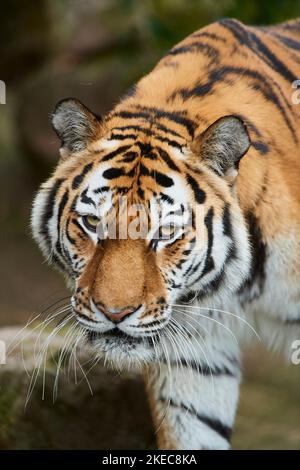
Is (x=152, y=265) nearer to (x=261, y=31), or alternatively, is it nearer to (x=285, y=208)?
(x=285, y=208)

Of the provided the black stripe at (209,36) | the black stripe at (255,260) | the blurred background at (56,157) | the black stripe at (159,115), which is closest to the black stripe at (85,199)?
the black stripe at (159,115)

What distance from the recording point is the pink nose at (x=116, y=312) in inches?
97.3

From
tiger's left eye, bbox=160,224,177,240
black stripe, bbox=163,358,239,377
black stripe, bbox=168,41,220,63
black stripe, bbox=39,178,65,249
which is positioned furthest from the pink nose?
black stripe, bbox=168,41,220,63

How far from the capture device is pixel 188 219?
8.63ft

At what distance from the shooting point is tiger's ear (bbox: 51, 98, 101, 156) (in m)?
2.71

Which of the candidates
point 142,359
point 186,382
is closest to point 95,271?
point 142,359

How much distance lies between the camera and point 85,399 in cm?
369

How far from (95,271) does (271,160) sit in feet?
2.32

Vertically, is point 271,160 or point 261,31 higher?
point 261,31

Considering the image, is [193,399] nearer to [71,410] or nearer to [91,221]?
[71,410]

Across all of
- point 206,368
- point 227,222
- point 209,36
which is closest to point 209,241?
point 227,222

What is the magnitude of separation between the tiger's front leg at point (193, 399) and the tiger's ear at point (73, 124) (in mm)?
861

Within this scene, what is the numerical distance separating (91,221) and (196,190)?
32cm

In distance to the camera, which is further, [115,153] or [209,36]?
[209,36]
